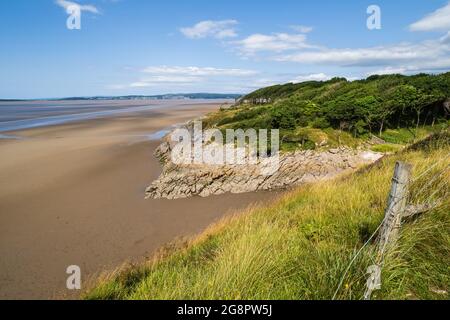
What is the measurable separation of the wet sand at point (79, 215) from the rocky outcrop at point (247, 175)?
2.50ft

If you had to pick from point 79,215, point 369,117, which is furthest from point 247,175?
point 369,117

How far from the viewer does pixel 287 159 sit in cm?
1672

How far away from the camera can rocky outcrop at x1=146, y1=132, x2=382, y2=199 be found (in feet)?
46.3

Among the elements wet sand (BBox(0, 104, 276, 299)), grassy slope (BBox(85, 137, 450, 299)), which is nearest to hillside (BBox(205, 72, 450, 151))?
wet sand (BBox(0, 104, 276, 299))

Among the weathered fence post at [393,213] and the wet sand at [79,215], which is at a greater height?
the weathered fence post at [393,213]

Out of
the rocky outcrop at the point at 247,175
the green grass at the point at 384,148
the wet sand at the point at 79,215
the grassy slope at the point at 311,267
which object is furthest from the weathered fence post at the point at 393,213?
the green grass at the point at 384,148

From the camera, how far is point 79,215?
1150 centimetres

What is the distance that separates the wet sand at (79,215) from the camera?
808 centimetres

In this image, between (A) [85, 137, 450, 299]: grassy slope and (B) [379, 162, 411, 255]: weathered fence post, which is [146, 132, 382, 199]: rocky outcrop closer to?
(A) [85, 137, 450, 299]: grassy slope

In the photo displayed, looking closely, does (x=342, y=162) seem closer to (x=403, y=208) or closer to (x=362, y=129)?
(x=362, y=129)

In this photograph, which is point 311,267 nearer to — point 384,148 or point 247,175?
point 247,175

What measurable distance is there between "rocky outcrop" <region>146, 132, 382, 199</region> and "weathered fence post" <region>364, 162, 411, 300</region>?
36.9ft

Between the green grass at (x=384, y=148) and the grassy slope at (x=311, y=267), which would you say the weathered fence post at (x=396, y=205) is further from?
the green grass at (x=384, y=148)

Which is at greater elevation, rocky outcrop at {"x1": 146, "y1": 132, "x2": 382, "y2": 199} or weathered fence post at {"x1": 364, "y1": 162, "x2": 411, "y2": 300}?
weathered fence post at {"x1": 364, "y1": 162, "x2": 411, "y2": 300}
